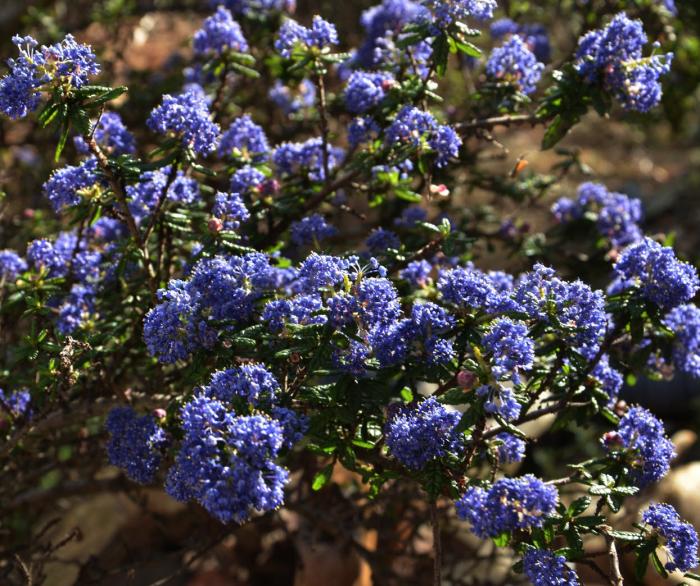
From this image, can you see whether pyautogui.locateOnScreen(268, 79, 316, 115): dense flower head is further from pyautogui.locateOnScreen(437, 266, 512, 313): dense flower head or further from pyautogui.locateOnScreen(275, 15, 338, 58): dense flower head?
pyautogui.locateOnScreen(437, 266, 512, 313): dense flower head

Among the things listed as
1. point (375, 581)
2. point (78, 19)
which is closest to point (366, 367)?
point (375, 581)

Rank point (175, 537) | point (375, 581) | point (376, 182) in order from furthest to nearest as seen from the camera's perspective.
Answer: point (175, 537) < point (375, 581) < point (376, 182)

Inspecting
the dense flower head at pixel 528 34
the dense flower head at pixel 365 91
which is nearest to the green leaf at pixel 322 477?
the dense flower head at pixel 365 91

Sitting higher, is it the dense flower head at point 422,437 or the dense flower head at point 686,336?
the dense flower head at point 686,336

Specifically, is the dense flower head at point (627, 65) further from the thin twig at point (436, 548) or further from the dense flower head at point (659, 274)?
the thin twig at point (436, 548)

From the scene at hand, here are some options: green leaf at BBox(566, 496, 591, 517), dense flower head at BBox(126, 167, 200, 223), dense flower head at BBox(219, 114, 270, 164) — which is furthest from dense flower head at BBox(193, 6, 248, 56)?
green leaf at BBox(566, 496, 591, 517)

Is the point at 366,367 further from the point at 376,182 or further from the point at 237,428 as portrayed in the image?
the point at 376,182

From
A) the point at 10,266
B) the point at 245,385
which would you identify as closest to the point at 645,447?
the point at 245,385
